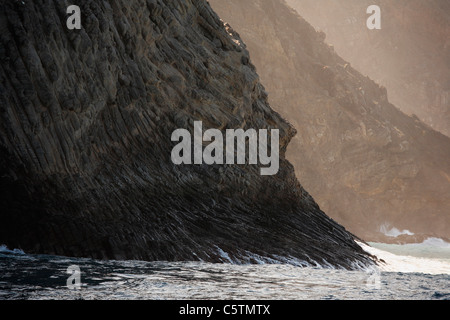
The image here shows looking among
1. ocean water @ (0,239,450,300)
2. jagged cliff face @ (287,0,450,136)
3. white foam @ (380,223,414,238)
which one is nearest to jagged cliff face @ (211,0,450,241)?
white foam @ (380,223,414,238)

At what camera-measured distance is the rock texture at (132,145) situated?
70.5 feet

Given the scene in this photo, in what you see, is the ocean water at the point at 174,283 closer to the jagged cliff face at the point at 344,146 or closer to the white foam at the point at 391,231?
the jagged cliff face at the point at 344,146

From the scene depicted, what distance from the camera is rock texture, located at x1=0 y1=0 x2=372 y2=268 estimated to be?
2150 cm

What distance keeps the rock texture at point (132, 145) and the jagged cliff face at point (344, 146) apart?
169 feet

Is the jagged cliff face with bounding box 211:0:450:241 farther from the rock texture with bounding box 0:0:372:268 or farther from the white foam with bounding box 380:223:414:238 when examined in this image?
the rock texture with bounding box 0:0:372:268

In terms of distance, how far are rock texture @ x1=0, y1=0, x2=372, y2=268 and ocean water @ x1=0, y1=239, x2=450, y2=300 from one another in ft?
5.32

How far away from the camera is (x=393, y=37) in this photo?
15512cm

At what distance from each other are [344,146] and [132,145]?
208 ft

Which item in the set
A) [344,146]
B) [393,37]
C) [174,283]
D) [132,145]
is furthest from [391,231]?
[393,37]

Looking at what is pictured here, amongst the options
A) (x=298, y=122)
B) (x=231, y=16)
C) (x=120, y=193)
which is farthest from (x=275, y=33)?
(x=120, y=193)

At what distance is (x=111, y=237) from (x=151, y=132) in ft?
22.4

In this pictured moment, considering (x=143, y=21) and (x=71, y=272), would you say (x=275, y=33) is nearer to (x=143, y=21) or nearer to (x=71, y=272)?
(x=143, y=21)

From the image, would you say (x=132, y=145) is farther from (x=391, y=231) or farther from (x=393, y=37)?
(x=393, y=37)

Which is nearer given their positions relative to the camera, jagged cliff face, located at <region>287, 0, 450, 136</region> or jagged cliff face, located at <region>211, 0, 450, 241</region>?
jagged cliff face, located at <region>211, 0, 450, 241</region>
